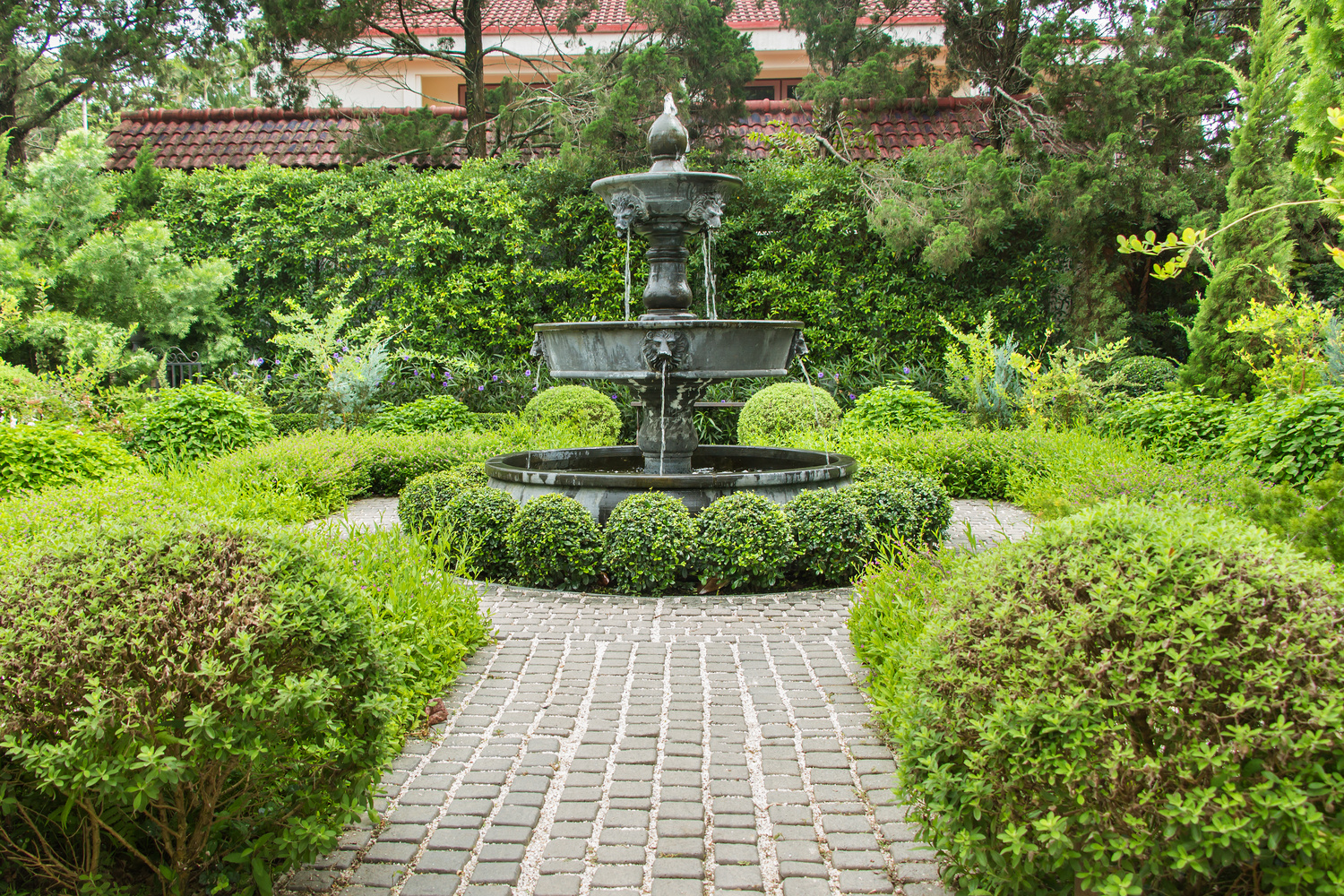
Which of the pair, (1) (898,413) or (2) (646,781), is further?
(1) (898,413)

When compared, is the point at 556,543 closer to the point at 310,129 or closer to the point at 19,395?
the point at 19,395

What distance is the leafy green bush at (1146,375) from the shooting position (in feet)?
36.2

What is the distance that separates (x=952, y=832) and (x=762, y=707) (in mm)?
1541

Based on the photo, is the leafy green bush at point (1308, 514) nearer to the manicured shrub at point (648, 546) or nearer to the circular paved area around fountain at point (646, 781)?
the circular paved area around fountain at point (646, 781)

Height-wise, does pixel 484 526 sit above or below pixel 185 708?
below

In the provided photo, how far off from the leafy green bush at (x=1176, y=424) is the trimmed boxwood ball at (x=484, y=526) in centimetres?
546

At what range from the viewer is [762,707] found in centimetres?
372

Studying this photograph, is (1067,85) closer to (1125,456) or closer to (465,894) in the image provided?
(1125,456)

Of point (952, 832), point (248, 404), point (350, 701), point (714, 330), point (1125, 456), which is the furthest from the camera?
point (248, 404)

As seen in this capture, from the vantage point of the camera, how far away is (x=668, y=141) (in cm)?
675

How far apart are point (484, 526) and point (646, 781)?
300 cm

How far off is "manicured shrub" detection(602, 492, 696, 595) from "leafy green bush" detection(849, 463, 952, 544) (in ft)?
3.95

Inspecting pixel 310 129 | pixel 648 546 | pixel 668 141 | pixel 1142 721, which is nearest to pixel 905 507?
pixel 648 546

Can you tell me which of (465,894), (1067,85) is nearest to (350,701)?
(465,894)
